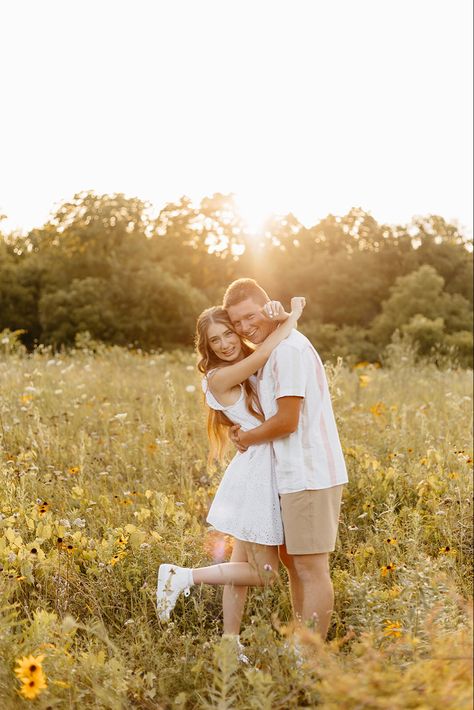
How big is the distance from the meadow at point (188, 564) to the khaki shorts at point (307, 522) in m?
0.21

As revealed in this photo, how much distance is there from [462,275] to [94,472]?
28462 mm

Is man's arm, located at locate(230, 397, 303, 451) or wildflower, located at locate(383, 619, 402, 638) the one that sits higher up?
man's arm, located at locate(230, 397, 303, 451)

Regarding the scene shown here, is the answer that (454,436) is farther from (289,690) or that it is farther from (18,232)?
(18,232)

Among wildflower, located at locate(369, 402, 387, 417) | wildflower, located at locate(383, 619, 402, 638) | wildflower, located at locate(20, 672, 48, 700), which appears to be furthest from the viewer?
wildflower, located at locate(369, 402, 387, 417)

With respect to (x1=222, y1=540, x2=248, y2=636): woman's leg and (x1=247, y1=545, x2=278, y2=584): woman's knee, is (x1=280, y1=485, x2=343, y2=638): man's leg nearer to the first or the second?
(x1=247, y1=545, x2=278, y2=584): woman's knee

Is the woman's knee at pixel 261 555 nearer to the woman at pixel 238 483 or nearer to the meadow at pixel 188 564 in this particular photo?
the woman at pixel 238 483

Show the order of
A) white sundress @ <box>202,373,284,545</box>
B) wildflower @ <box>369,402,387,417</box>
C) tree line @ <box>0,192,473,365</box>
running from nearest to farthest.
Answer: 1. white sundress @ <box>202,373,284,545</box>
2. wildflower @ <box>369,402,387,417</box>
3. tree line @ <box>0,192,473,365</box>

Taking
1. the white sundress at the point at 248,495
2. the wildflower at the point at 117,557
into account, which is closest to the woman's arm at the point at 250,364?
the white sundress at the point at 248,495

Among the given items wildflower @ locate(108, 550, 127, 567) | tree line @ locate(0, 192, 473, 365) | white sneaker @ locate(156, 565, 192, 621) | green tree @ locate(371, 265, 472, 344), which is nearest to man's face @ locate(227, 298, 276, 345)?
white sneaker @ locate(156, 565, 192, 621)

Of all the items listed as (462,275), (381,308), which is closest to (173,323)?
(381,308)

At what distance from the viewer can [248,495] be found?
11.3 ft

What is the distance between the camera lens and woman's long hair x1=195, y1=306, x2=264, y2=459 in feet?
11.5

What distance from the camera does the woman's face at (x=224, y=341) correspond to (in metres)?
3.50

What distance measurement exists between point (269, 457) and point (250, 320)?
2.07 ft
